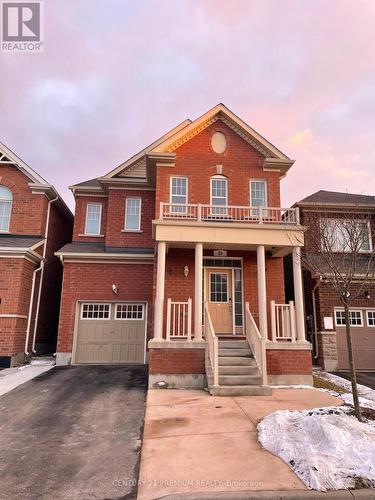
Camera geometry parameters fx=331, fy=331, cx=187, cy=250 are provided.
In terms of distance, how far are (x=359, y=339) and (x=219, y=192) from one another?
8.21 metres

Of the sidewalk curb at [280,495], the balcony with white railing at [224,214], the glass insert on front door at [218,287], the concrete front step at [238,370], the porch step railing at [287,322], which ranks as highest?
the balcony with white railing at [224,214]

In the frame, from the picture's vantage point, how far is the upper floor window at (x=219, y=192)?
12383 mm

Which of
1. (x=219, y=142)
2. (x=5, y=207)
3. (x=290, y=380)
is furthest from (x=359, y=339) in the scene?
(x=5, y=207)

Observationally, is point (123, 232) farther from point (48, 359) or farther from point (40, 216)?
point (48, 359)

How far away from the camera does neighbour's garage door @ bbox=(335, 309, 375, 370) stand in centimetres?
1312

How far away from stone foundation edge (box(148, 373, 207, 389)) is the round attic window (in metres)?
8.17

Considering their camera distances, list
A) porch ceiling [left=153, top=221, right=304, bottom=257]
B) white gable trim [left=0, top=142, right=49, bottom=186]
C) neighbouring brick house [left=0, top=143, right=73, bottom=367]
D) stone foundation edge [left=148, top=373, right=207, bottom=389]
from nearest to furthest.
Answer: stone foundation edge [left=148, top=373, right=207, bottom=389] → porch ceiling [left=153, top=221, right=304, bottom=257] → neighbouring brick house [left=0, top=143, right=73, bottom=367] → white gable trim [left=0, top=142, right=49, bottom=186]

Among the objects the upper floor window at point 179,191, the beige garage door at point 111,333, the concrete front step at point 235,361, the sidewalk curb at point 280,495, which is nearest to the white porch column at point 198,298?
the concrete front step at point 235,361

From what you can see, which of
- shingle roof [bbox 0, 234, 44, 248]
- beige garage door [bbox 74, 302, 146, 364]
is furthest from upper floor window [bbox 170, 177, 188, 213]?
shingle roof [bbox 0, 234, 44, 248]

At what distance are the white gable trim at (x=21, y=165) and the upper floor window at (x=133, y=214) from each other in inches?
147

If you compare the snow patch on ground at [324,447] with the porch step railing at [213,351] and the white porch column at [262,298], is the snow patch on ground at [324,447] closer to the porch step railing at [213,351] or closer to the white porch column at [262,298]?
the porch step railing at [213,351]

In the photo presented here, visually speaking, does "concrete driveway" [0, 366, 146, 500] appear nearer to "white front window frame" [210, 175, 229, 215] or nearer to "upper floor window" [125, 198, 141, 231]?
"white front window frame" [210, 175, 229, 215]

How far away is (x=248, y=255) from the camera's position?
11891 millimetres

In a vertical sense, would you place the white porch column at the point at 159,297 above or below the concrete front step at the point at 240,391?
above
